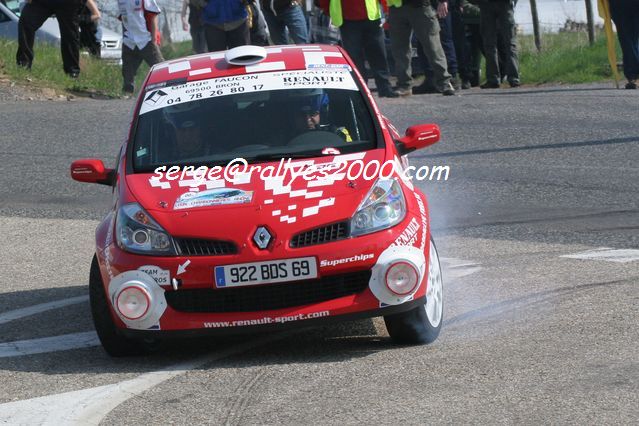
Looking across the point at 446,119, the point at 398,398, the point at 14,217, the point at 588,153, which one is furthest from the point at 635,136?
the point at 398,398

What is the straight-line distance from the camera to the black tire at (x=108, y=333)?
6.73m

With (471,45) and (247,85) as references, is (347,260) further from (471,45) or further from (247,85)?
(471,45)

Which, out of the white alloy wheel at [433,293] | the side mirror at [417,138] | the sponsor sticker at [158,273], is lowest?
the white alloy wheel at [433,293]

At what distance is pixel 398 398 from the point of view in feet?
18.5

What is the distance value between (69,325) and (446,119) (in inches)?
331

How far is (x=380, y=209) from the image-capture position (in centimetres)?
657

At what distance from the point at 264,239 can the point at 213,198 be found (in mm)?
466

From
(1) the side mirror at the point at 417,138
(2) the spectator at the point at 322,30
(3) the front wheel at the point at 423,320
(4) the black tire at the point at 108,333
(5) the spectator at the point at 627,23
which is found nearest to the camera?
(3) the front wheel at the point at 423,320

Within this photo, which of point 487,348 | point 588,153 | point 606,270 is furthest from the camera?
point 588,153

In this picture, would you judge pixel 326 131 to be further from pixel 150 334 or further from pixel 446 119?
pixel 446 119

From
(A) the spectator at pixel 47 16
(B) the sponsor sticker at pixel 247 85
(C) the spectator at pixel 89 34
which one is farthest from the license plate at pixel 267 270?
(C) the spectator at pixel 89 34

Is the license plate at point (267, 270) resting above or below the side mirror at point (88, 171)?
below

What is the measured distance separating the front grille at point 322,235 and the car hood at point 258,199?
0.11 feet

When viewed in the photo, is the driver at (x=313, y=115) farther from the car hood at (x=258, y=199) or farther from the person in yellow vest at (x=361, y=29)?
the person in yellow vest at (x=361, y=29)
